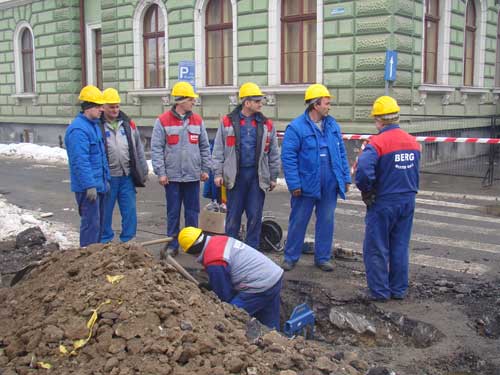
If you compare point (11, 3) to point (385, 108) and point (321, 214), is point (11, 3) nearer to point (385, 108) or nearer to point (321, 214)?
point (321, 214)

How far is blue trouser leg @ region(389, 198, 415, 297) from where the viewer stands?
5.91m

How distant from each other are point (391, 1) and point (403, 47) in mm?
1149

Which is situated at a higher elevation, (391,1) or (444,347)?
(391,1)

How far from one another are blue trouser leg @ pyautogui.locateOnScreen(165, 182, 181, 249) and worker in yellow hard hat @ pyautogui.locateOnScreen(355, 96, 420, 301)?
248 centimetres

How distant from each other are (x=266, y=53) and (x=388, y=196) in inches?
436

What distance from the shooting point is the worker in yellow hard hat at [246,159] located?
7.07 meters

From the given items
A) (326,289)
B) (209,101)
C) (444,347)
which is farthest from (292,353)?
(209,101)

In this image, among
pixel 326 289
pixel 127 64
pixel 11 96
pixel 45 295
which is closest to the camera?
pixel 45 295

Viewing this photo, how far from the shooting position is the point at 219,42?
17.8 meters

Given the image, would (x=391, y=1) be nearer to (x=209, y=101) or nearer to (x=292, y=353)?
(x=209, y=101)

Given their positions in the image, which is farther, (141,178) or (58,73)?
(58,73)

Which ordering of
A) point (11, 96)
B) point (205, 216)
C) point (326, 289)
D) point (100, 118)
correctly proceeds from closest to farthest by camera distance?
point (326, 289) → point (100, 118) → point (205, 216) → point (11, 96)

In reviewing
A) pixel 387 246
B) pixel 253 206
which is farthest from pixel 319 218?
pixel 387 246

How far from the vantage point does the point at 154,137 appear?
23.9 feet
